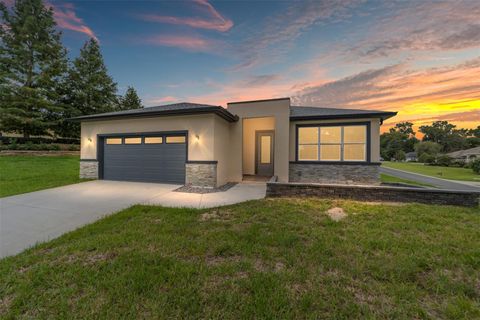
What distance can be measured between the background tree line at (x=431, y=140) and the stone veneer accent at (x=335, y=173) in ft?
200

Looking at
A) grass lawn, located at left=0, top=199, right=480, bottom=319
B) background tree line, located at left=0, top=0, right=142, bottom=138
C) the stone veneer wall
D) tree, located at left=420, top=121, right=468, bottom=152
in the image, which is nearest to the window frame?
the stone veneer wall

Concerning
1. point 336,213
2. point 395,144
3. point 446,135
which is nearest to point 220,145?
point 336,213

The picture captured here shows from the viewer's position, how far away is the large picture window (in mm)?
9102

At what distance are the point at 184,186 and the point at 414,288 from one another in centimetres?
749

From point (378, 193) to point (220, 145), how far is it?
20.0 feet

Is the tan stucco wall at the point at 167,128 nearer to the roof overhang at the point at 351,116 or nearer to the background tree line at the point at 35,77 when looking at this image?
the roof overhang at the point at 351,116

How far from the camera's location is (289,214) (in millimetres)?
4566

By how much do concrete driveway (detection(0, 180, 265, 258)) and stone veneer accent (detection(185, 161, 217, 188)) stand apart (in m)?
1.08

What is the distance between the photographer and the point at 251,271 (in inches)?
96.0

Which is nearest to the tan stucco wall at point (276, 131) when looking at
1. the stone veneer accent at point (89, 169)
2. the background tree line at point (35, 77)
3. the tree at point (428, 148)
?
the stone veneer accent at point (89, 169)

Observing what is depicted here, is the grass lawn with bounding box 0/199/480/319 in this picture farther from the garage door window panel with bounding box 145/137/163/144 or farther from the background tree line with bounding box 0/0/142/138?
the background tree line with bounding box 0/0/142/138

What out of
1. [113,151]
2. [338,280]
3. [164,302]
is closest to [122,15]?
[113,151]

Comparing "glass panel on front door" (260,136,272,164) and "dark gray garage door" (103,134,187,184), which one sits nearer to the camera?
"dark gray garage door" (103,134,187,184)

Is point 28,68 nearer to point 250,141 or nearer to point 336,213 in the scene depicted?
point 250,141
